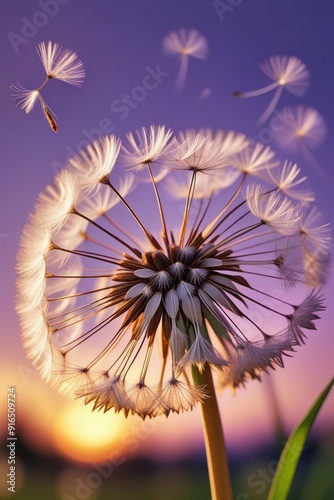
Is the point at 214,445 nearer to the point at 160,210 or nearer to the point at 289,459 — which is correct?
the point at 289,459

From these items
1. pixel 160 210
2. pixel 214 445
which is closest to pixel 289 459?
pixel 214 445

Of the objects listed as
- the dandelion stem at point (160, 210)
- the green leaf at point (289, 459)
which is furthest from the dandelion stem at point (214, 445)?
the dandelion stem at point (160, 210)

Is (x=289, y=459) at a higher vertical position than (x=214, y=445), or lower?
lower

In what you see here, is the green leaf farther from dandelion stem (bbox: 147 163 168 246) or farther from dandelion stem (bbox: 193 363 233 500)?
dandelion stem (bbox: 147 163 168 246)

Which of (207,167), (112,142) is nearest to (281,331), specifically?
(207,167)

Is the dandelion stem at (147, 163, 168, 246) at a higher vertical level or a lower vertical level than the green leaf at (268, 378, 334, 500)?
higher

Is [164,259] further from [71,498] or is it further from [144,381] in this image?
[71,498]

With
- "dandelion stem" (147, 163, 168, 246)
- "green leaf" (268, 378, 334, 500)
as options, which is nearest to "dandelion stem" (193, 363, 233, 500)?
"green leaf" (268, 378, 334, 500)
